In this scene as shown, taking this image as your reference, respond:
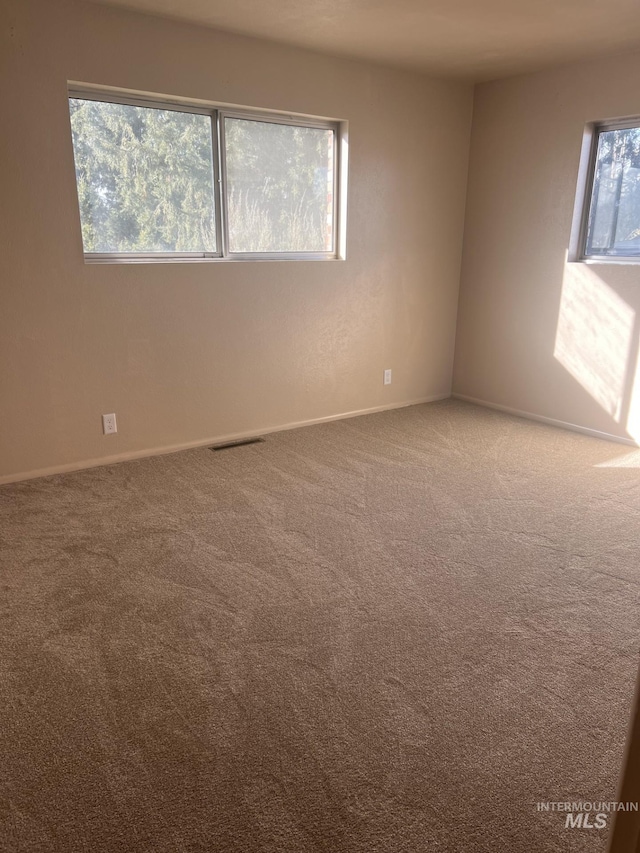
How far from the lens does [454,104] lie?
468cm

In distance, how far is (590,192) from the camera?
166 inches

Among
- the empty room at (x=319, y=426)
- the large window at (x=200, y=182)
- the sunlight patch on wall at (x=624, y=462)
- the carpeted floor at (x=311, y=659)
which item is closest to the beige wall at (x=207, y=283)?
the empty room at (x=319, y=426)

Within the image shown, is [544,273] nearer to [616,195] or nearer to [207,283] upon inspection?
[616,195]

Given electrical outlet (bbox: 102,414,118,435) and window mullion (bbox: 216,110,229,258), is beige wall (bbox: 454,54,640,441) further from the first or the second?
electrical outlet (bbox: 102,414,118,435)

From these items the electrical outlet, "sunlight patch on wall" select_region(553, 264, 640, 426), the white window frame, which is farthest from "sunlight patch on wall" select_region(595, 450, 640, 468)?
the electrical outlet

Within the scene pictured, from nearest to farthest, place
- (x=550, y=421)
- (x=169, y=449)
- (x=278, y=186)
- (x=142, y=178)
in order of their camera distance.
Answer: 1. (x=142, y=178)
2. (x=169, y=449)
3. (x=278, y=186)
4. (x=550, y=421)

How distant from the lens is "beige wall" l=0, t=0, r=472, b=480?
Result: 3.15 m

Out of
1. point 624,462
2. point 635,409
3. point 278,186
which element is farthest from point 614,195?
point 278,186

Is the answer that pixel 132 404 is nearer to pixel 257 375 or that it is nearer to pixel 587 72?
pixel 257 375

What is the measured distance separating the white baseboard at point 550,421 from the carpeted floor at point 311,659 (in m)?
0.89

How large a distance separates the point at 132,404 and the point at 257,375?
0.88 metres

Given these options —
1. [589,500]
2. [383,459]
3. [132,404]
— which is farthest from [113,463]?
[589,500]

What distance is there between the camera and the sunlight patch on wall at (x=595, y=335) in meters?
4.13

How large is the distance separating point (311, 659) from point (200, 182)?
2.91 m
